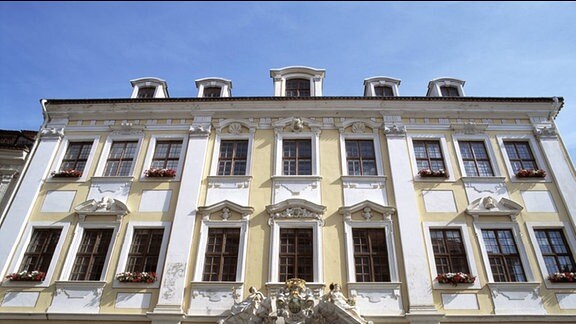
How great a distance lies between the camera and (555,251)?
12938mm

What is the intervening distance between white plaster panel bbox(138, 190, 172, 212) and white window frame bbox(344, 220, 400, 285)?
6678 millimetres

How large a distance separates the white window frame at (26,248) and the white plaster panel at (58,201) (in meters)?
0.58

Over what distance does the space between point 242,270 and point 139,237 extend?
4.05 metres

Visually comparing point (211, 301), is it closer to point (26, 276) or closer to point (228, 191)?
point (228, 191)

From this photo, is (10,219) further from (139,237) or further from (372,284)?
(372,284)

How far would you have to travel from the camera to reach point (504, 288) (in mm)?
12086

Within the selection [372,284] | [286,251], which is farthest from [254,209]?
[372,284]

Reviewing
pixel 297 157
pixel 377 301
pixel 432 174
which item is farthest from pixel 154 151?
pixel 432 174

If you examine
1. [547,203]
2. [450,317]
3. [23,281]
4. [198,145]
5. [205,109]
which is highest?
[205,109]

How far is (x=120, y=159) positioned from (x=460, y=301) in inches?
538

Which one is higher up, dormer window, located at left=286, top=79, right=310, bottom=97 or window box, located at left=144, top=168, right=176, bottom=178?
dormer window, located at left=286, top=79, right=310, bottom=97

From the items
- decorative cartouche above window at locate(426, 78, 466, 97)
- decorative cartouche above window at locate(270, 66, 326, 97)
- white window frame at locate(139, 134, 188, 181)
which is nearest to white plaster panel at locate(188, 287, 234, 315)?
white window frame at locate(139, 134, 188, 181)

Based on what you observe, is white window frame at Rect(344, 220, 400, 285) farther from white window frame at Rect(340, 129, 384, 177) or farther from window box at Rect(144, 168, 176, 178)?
window box at Rect(144, 168, 176, 178)

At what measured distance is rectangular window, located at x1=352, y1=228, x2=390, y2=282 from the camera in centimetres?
1253
